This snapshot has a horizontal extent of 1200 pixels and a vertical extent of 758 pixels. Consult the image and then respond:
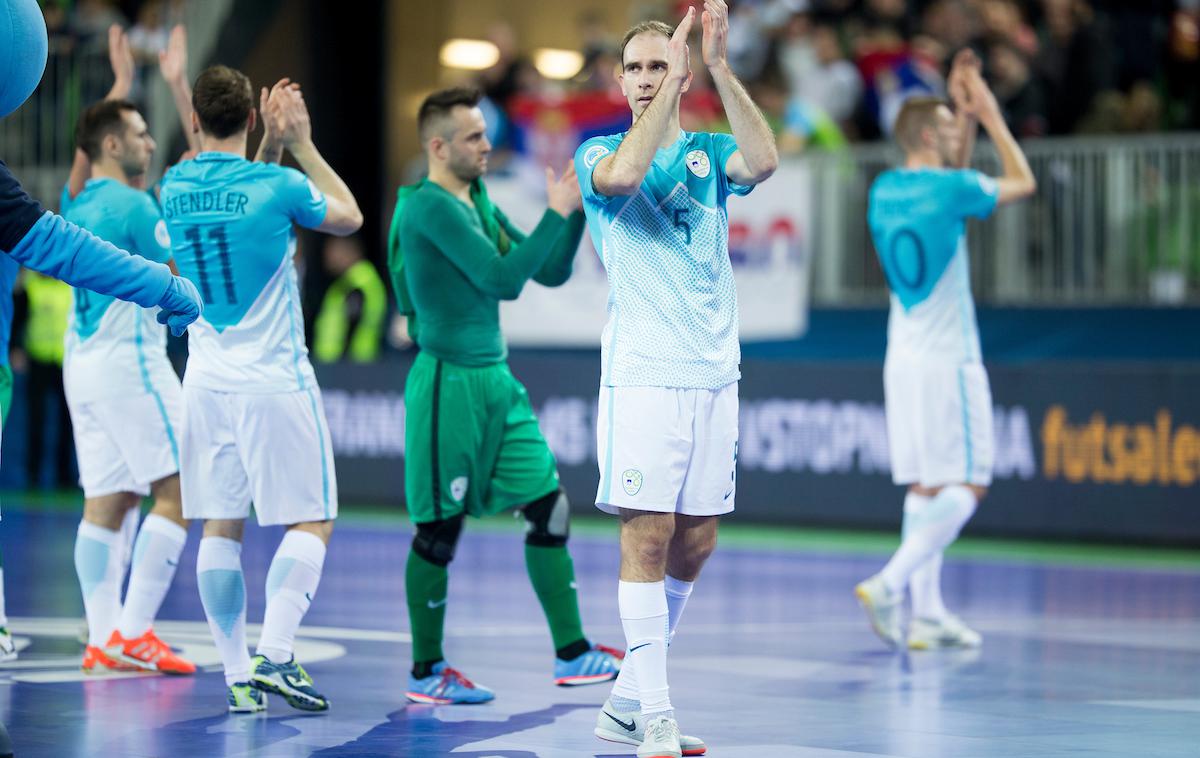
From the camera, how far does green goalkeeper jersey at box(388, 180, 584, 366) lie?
7516 millimetres

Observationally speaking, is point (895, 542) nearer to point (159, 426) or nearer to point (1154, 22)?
point (1154, 22)

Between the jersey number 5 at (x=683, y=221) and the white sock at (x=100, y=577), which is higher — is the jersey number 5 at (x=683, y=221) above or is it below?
above

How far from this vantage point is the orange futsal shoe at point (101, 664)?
8.09 m

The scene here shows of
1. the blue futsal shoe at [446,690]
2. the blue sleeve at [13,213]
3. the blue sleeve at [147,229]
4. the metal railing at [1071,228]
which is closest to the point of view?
the blue sleeve at [13,213]

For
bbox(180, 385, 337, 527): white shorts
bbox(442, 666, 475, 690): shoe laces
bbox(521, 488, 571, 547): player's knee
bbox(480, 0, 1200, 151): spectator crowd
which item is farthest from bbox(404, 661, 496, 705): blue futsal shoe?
bbox(480, 0, 1200, 151): spectator crowd

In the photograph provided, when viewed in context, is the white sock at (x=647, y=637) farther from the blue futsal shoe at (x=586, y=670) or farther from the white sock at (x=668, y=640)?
the blue futsal shoe at (x=586, y=670)

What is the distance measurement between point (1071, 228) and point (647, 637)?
1089 centimetres

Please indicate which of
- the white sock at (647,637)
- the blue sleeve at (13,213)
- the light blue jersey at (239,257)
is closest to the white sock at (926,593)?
the white sock at (647,637)

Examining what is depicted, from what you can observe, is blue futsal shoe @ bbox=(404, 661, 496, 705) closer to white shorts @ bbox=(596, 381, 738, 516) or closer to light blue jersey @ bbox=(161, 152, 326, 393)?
light blue jersey @ bbox=(161, 152, 326, 393)

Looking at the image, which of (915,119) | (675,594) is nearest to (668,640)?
(675,594)

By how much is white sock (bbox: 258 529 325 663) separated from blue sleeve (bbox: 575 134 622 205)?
1.94 m

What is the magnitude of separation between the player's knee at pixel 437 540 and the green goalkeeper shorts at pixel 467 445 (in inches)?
1.5

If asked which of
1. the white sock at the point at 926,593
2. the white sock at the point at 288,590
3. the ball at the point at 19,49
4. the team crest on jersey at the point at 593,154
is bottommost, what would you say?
the white sock at the point at 926,593

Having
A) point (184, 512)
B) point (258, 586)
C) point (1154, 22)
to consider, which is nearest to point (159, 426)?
point (184, 512)
